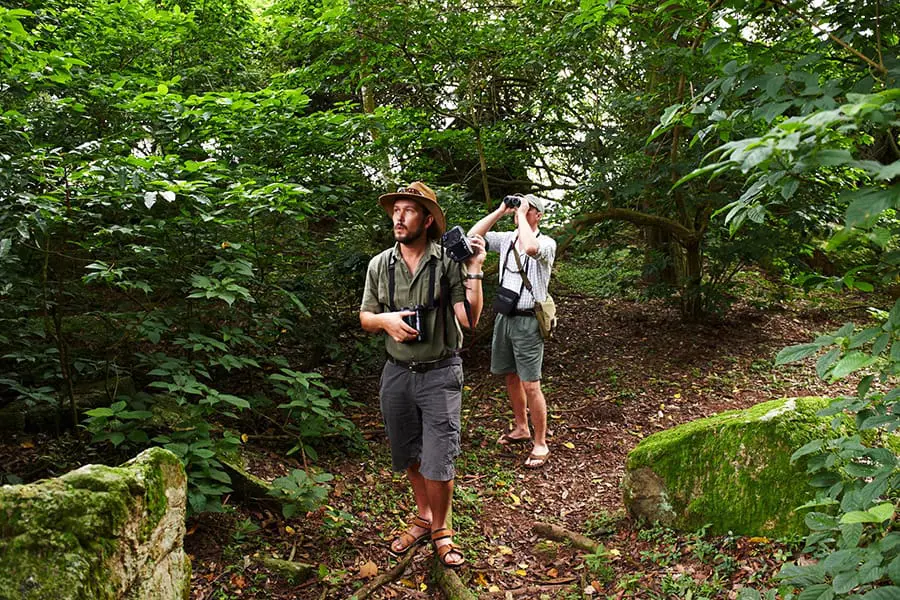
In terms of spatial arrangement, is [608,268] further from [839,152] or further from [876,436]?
[839,152]

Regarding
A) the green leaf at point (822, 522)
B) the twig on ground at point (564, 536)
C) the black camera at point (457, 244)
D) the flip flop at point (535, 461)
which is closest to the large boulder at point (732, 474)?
the twig on ground at point (564, 536)

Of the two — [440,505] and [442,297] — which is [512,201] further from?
[440,505]

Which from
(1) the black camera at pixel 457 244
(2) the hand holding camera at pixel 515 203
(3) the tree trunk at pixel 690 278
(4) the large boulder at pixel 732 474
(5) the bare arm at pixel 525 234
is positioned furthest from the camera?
(3) the tree trunk at pixel 690 278

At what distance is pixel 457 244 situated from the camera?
11.1 ft

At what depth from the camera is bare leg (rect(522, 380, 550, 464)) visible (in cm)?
502

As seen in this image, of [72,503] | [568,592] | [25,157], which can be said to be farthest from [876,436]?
[25,157]

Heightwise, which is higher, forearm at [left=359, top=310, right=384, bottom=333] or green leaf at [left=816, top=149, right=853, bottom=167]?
green leaf at [left=816, top=149, right=853, bottom=167]

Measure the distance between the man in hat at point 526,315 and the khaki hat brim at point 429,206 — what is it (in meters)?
1.31

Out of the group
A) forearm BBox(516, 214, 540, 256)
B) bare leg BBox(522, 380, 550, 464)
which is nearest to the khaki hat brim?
forearm BBox(516, 214, 540, 256)

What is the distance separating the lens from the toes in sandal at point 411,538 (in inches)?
147

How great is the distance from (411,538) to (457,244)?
1900 millimetres

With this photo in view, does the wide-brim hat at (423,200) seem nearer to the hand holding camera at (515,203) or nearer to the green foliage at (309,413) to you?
the hand holding camera at (515,203)

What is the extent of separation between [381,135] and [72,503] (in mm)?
5027

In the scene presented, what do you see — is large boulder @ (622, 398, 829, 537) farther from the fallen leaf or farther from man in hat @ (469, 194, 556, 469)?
the fallen leaf
